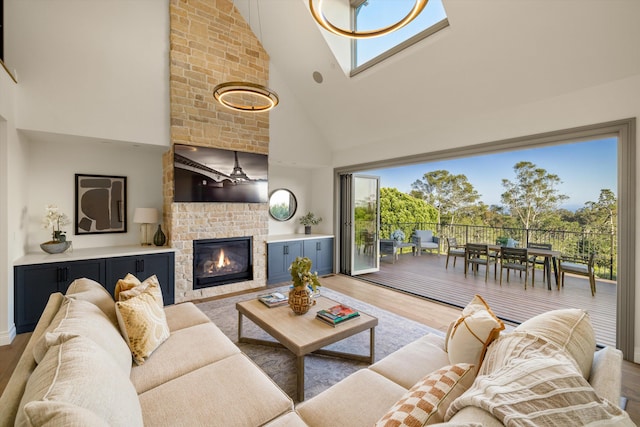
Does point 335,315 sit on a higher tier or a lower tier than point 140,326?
lower

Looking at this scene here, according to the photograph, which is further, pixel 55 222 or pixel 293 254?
pixel 293 254

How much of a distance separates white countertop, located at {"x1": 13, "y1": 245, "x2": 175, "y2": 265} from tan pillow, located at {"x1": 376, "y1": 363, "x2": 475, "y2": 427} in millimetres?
3958

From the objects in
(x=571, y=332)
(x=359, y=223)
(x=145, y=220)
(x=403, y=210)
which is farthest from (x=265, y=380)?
(x=403, y=210)

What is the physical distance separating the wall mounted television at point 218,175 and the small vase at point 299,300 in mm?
2558

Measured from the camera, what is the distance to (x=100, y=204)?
4184mm

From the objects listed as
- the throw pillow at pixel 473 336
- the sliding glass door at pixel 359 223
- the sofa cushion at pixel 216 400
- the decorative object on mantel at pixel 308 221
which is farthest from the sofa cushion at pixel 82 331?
the sliding glass door at pixel 359 223

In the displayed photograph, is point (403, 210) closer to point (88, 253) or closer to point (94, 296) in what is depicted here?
point (88, 253)

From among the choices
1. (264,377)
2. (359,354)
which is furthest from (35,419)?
(359,354)

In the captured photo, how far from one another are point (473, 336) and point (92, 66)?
4.97m

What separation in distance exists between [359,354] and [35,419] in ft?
8.00

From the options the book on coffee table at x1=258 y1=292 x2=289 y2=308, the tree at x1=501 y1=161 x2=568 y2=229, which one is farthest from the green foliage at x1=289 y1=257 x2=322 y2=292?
the tree at x1=501 y1=161 x2=568 y2=229

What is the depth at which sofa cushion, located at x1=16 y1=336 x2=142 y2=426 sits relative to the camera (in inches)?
30.1

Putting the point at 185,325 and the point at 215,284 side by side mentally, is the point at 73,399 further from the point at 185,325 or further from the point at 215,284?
the point at 215,284

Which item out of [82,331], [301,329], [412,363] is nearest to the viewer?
[82,331]
